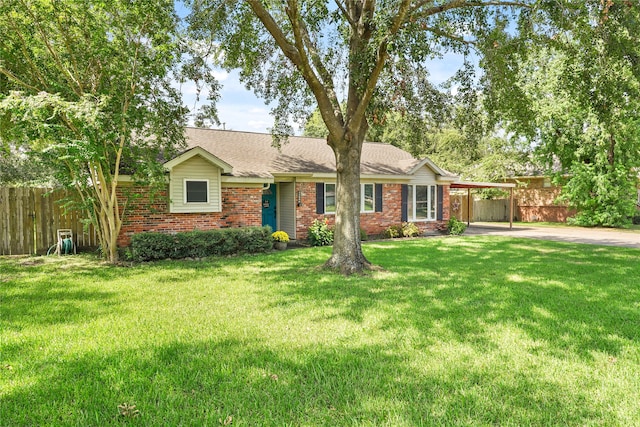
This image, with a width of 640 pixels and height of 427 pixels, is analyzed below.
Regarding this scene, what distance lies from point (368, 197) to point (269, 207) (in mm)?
4245

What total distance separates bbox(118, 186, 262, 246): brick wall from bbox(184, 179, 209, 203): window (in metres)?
0.48

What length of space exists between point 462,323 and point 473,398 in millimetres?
2044

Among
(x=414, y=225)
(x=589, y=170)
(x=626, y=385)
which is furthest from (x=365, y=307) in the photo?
(x=589, y=170)

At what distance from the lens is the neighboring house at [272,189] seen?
12.2 meters

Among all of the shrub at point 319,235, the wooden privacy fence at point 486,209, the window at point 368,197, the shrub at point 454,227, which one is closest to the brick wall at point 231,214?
the window at point 368,197

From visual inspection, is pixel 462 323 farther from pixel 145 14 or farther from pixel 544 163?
pixel 544 163

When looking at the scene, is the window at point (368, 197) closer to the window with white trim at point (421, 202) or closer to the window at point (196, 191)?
the window with white trim at point (421, 202)

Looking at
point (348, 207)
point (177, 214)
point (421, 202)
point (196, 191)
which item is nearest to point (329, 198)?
point (421, 202)

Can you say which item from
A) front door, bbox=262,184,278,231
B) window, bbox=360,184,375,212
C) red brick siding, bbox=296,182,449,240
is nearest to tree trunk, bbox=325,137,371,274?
red brick siding, bbox=296,182,449,240

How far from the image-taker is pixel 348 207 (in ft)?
29.6

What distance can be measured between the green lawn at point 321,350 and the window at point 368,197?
27.5 ft

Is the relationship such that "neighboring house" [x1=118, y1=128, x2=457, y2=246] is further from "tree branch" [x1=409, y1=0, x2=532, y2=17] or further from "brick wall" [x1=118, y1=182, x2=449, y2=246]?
"tree branch" [x1=409, y1=0, x2=532, y2=17]

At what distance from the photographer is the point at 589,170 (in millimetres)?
21047

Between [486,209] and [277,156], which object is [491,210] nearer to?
[486,209]
